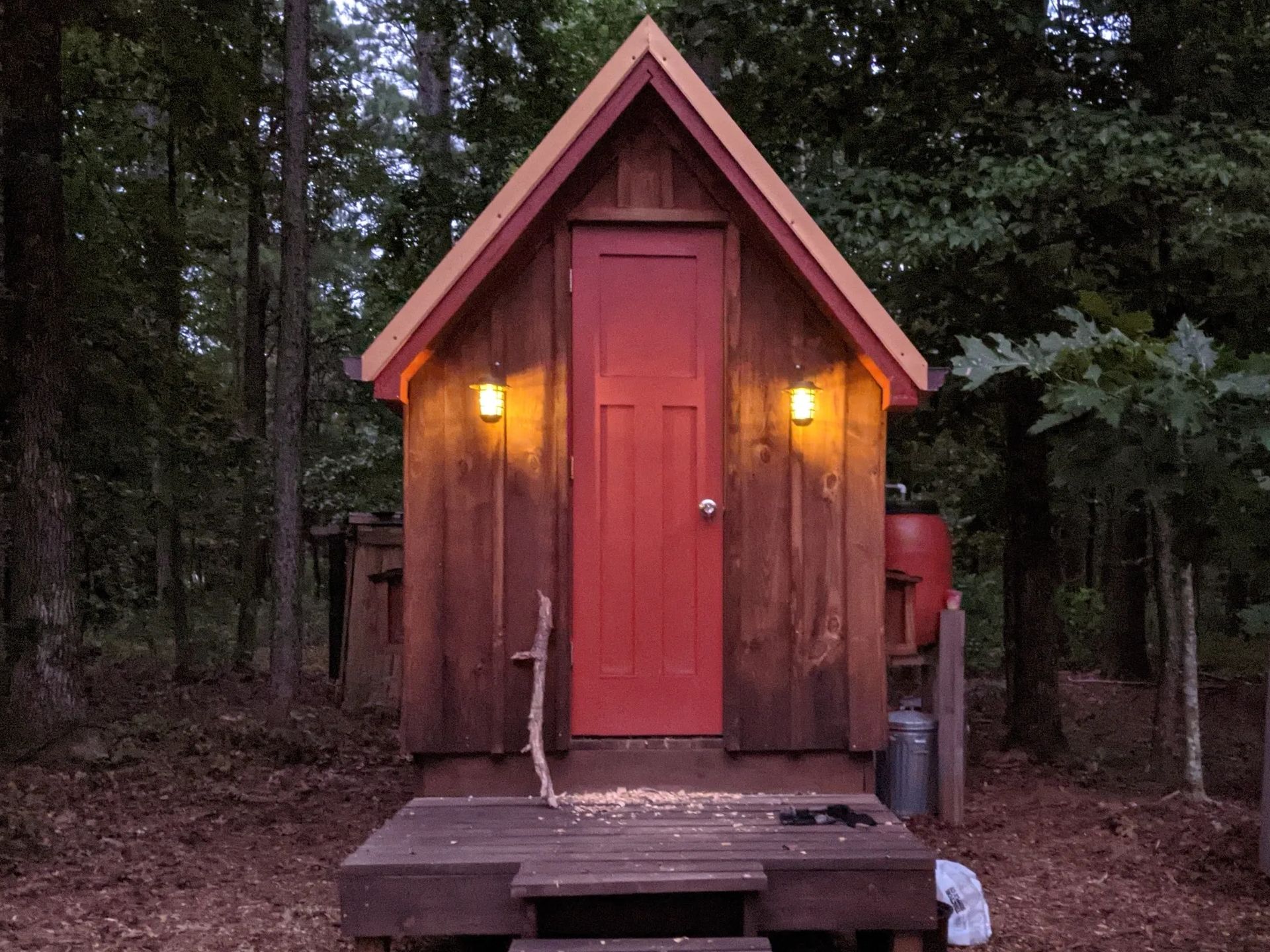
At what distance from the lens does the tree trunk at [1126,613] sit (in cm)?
1277

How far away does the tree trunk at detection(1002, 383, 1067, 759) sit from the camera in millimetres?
8656

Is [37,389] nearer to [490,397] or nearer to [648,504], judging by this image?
[490,397]

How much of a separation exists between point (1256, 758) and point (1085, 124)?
555 cm

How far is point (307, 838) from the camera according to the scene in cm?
692

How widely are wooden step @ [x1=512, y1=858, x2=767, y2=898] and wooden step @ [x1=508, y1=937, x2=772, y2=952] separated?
0.17 meters

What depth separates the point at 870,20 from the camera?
329 inches

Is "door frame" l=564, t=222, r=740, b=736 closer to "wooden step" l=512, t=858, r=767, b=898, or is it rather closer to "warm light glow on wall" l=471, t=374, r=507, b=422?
"warm light glow on wall" l=471, t=374, r=507, b=422

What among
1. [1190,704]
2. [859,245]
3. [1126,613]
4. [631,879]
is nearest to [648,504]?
[631,879]

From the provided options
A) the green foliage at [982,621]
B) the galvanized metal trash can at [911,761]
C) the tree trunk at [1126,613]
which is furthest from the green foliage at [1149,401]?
the green foliage at [982,621]

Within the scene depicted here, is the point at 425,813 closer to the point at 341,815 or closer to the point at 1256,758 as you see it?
the point at 341,815

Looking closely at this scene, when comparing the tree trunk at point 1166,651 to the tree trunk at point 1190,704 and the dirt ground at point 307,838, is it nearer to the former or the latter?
the tree trunk at point 1190,704

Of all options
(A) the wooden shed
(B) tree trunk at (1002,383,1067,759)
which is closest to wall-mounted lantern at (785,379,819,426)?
(A) the wooden shed

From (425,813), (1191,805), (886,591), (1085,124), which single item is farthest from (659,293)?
(1191,805)

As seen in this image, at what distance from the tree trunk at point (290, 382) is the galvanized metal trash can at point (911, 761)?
15.9ft
